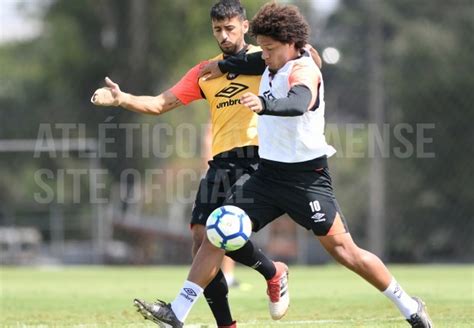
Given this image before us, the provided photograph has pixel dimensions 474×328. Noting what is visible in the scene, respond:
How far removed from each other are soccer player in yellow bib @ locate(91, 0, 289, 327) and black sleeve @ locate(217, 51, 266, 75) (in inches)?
3.3

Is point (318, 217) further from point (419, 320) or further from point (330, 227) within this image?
point (419, 320)

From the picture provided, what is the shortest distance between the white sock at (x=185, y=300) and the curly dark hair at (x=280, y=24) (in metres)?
1.63

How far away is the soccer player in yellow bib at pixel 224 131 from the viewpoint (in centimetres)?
707

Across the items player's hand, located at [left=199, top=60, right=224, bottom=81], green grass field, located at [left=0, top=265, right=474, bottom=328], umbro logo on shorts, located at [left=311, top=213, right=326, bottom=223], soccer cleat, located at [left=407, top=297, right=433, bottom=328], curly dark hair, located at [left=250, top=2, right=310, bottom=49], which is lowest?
green grass field, located at [left=0, top=265, right=474, bottom=328]

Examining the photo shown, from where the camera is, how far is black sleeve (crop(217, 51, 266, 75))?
7137 mm

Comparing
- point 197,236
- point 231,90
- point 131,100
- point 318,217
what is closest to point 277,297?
point 197,236

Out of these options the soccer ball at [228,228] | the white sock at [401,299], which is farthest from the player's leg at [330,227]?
the soccer ball at [228,228]

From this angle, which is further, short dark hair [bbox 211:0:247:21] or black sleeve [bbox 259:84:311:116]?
short dark hair [bbox 211:0:247:21]

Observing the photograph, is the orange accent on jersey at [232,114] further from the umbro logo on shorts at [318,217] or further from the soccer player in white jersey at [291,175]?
the umbro logo on shorts at [318,217]

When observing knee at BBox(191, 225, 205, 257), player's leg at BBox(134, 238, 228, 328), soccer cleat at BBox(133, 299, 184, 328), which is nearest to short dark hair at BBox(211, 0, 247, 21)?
knee at BBox(191, 225, 205, 257)

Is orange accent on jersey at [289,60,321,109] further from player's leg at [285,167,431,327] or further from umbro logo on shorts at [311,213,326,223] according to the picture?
umbro logo on shorts at [311,213,326,223]

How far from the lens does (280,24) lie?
642 cm

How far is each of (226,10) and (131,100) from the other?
90 centimetres

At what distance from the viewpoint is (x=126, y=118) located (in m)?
23.5
